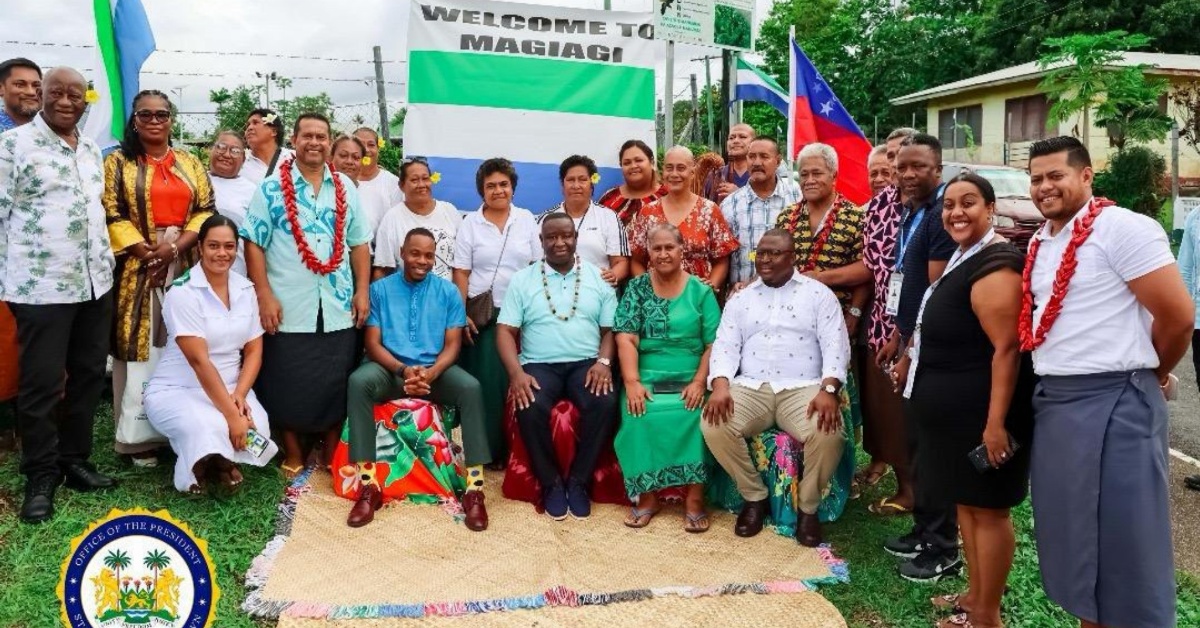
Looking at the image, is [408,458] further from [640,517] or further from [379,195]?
[379,195]

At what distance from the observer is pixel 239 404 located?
4301 millimetres

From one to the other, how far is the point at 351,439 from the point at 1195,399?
6066 millimetres

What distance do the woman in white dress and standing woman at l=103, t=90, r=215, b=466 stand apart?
0.16 meters

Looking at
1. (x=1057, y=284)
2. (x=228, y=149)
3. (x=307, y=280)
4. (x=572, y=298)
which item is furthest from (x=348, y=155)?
(x=1057, y=284)

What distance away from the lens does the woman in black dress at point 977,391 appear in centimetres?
290

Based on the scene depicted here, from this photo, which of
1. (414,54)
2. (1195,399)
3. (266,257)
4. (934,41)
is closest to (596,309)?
(266,257)

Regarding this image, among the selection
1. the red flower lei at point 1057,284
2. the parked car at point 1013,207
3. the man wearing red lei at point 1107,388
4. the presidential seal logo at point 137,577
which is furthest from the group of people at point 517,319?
the parked car at point 1013,207

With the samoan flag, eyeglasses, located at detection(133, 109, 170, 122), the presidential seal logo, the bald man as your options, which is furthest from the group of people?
the presidential seal logo

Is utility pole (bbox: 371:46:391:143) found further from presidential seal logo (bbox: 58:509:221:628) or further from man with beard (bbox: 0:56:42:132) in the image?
presidential seal logo (bbox: 58:509:221:628)

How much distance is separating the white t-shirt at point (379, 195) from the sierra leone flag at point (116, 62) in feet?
4.40

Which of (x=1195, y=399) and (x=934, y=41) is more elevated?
(x=934, y=41)

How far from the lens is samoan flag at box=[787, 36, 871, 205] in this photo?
6.25 metres

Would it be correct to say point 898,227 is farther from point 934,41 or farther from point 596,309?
point 934,41

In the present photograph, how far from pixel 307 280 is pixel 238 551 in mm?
1389
